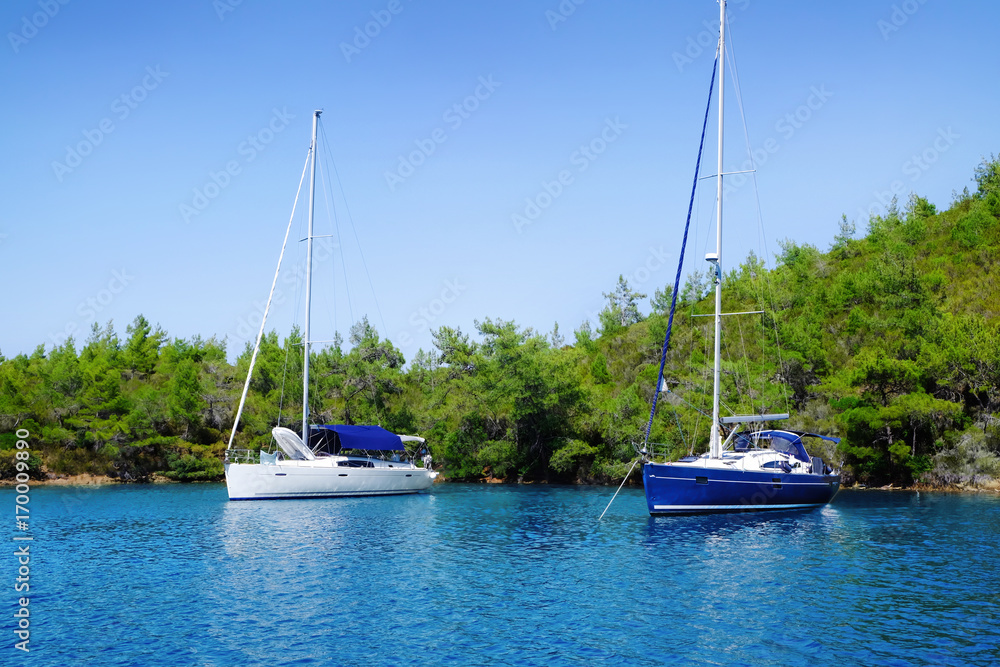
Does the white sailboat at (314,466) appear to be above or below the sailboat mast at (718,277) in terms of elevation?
below

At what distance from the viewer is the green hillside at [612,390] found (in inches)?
1762

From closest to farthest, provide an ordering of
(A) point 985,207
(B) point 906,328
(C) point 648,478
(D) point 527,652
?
1. (D) point 527,652
2. (C) point 648,478
3. (B) point 906,328
4. (A) point 985,207

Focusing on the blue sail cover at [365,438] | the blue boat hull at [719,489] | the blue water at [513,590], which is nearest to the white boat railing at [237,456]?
the blue sail cover at [365,438]

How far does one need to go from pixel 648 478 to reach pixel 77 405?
153ft

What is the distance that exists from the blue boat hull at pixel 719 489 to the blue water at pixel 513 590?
0.73 meters

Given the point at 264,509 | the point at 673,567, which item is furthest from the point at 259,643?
the point at 264,509

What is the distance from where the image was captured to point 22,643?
44.1 ft

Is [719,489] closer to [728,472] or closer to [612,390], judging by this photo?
[728,472]

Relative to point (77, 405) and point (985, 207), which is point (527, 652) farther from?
point (985, 207)

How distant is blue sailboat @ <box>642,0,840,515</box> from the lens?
3055 cm

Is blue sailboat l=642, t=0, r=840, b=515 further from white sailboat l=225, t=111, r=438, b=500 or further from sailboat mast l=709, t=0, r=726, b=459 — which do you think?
white sailboat l=225, t=111, r=438, b=500

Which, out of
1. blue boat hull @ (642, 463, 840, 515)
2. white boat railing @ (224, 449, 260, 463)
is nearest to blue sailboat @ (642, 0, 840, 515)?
blue boat hull @ (642, 463, 840, 515)

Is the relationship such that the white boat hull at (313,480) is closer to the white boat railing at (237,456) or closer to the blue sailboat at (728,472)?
the white boat railing at (237,456)

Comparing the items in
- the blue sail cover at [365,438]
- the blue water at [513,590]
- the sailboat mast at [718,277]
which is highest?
the sailboat mast at [718,277]
